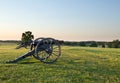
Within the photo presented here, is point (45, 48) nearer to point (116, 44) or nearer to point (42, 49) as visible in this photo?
point (42, 49)

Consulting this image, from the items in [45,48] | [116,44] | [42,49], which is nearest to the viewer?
[42,49]

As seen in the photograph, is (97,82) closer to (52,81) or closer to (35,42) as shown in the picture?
(52,81)

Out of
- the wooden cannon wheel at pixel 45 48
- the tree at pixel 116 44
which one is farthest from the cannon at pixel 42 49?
the tree at pixel 116 44

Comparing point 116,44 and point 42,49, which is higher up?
point 116,44

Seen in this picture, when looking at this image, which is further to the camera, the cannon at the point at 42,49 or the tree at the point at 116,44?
the tree at the point at 116,44

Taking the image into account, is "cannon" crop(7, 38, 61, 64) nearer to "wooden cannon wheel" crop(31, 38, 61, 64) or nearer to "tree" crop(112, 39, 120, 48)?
"wooden cannon wheel" crop(31, 38, 61, 64)

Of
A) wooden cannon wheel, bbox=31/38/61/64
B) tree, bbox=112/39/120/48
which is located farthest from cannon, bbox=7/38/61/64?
tree, bbox=112/39/120/48

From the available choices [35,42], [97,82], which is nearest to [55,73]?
[97,82]

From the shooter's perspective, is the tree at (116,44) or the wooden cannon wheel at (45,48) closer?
the wooden cannon wheel at (45,48)

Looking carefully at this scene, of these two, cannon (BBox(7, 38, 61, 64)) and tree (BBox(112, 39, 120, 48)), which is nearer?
cannon (BBox(7, 38, 61, 64))

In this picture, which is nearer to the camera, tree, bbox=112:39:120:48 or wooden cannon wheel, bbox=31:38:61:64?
wooden cannon wheel, bbox=31:38:61:64

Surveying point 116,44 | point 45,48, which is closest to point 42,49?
point 45,48

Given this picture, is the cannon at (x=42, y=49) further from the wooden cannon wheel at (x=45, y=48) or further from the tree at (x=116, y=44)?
the tree at (x=116, y=44)

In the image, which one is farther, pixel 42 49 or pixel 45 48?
pixel 45 48
